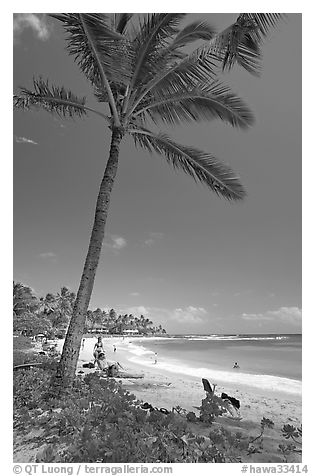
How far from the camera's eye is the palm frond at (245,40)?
4.26 meters

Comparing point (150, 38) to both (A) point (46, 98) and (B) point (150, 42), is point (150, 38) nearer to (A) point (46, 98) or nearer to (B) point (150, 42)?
(B) point (150, 42)

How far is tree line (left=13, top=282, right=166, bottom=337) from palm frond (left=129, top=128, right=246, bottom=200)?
309cm

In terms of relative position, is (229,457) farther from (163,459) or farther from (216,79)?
(216,79)

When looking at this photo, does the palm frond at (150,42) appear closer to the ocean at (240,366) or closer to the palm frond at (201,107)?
the palm frond at (201,107)

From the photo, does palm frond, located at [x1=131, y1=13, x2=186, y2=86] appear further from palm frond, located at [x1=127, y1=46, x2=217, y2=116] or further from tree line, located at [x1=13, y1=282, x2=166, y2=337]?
tree line, located at [x1=13, y1=282, x2=166, y2=337]

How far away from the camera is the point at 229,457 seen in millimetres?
3027

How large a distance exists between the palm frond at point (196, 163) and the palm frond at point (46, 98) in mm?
1036

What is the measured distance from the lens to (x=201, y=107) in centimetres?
568

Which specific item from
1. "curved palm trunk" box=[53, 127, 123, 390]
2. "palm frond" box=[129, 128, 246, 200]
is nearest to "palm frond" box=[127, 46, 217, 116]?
"palm frond" box=[129, 128, 246, 200]
